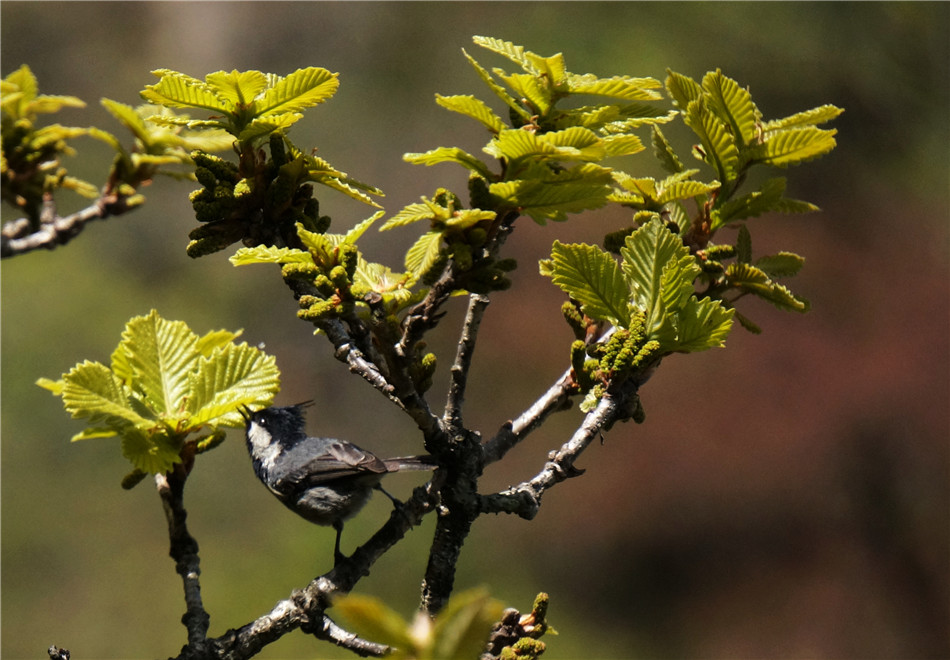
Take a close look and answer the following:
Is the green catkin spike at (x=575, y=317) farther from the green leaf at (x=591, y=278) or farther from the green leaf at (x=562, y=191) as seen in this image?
the green leaf at (x=562, y=191)

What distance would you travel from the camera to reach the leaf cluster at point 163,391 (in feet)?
4.13

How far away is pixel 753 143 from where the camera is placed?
1.27 metres

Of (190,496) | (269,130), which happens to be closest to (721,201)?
(269,130)

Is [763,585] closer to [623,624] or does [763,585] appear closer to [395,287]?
[623,624]

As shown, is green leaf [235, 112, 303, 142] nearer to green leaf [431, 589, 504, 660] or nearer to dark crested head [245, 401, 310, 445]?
green leaf [431, 589, 504, 660]

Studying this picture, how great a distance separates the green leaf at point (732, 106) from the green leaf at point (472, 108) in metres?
0.38

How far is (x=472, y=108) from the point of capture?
100 cm

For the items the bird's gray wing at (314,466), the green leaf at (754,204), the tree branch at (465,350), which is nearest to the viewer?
the tree branch at (465,350)

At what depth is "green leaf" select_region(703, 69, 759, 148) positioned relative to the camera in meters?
1.23

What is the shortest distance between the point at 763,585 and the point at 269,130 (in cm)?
471

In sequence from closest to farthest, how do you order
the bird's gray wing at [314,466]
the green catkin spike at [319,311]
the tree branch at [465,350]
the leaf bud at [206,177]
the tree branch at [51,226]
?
the green catkin spike at [319,311], the leaf bud at [206,177], the tree branch at [465,350], the bird's gray wing at [314,466], the tree branch at [51,226]

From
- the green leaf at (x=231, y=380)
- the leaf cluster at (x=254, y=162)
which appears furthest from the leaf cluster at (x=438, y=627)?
the green leaf at (x=231, y=380)

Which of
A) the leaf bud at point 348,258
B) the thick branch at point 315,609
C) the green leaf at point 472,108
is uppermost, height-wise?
the green leaf at point 472,108

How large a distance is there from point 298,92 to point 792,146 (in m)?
0.73
